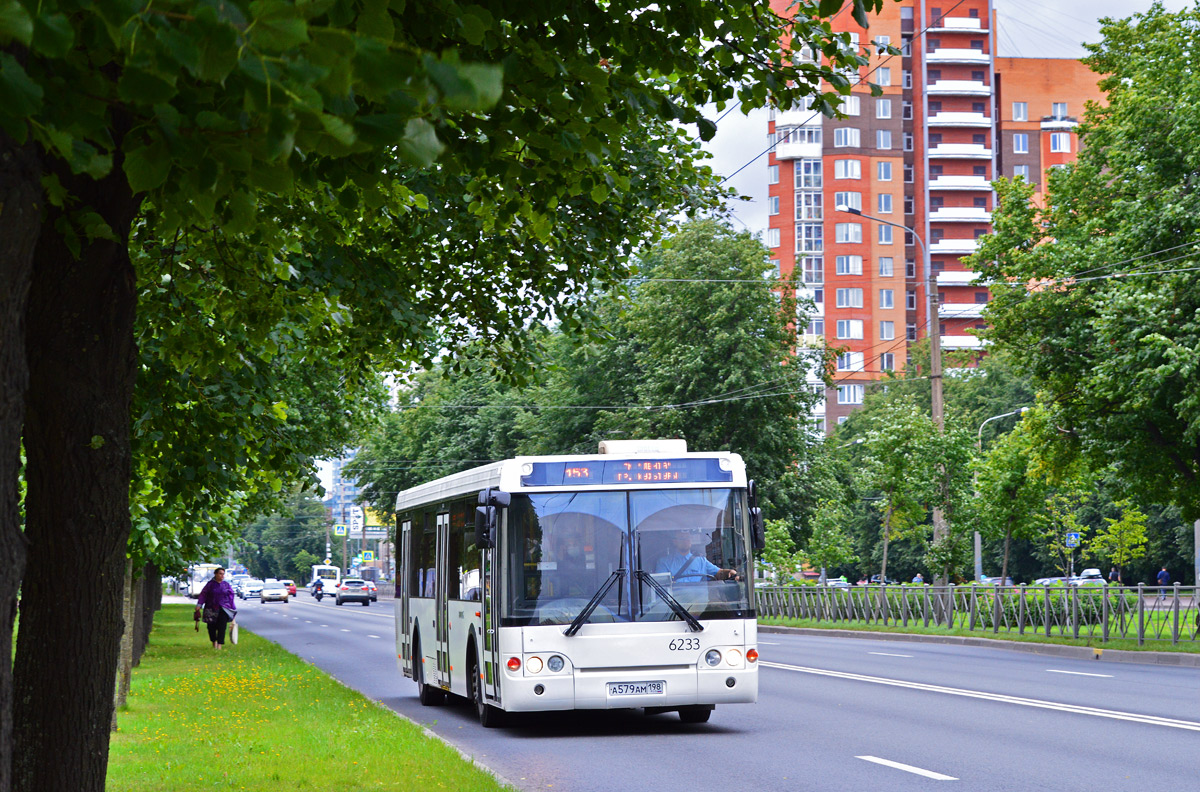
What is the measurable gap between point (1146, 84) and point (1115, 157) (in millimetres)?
1549

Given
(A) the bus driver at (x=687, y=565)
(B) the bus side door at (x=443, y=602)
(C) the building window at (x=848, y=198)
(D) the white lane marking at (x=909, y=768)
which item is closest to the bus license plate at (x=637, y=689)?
(A) the bus driver at (x=687, y=565)

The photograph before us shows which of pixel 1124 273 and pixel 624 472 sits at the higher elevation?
pixel 1124 273

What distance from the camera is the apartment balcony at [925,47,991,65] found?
101438 millimetres

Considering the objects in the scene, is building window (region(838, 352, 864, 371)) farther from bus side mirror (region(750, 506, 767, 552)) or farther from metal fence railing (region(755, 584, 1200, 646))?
bus side mirror (region(750, 506, 767, 552))

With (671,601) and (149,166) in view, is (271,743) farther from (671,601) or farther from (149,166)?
(149,166)

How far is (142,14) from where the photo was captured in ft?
9.76

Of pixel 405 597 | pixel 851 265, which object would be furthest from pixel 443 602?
pixel 851 265

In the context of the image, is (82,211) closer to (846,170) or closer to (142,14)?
(142,14)

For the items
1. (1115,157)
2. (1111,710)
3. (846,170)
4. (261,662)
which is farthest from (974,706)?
(846,170)

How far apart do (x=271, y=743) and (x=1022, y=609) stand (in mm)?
22720

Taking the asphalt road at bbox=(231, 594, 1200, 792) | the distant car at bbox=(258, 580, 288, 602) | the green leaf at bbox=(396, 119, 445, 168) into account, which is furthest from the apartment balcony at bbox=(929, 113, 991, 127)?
the green leaf at bbox=(396, 119, 445, 168)

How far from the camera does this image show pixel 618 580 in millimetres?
13898

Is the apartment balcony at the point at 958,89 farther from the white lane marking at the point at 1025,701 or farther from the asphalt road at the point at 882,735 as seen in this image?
the white lane marking at the point at 1025,701

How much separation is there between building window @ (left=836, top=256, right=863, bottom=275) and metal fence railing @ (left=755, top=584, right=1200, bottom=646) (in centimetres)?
6026
